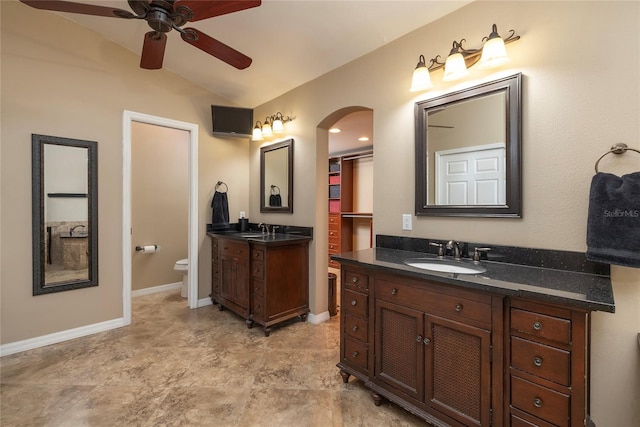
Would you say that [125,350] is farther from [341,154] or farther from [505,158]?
[341,154]

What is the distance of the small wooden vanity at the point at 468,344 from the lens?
1120mm

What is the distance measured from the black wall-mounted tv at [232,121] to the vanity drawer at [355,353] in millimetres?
2839

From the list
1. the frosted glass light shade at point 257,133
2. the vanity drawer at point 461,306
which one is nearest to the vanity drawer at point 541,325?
the vanity drawer at point 461,306

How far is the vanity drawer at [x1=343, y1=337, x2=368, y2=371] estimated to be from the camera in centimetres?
184

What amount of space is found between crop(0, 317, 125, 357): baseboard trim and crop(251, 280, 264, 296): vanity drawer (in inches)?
55.6

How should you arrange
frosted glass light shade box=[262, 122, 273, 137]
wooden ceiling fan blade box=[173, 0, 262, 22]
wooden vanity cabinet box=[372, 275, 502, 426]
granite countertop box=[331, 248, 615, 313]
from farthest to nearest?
frosted glass light shade box=[262, 122, 273, 137] < wooden ceiling fan blade box=[173, 0, 262, 22] < wooden vanity cabinet box=[372, 275, 502, 426] < granite countertop box=[331, 248, 615, 313]

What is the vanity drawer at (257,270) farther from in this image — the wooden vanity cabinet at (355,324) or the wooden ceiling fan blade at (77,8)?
the wooden ceiling fan blade at (77,8)

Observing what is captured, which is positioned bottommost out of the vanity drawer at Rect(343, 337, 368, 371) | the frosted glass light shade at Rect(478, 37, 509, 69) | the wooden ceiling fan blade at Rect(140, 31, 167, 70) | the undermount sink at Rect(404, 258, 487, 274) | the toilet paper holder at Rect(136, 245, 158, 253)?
the vanity drawer at Rect(343, 337, 368, 371)

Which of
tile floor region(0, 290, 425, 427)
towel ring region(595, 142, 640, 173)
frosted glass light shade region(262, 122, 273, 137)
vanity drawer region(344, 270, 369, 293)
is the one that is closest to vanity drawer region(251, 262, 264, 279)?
tile floor region(0, 290, 425, 427)

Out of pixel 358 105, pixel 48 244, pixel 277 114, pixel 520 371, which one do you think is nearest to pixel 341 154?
pixel 277 114

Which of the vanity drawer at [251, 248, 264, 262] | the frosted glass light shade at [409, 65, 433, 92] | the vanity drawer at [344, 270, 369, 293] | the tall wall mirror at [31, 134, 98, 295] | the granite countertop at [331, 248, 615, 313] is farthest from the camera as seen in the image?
the vanity drawer at [251, 248, 264, 262]

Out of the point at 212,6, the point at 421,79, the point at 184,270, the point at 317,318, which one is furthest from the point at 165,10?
the point at 184,270

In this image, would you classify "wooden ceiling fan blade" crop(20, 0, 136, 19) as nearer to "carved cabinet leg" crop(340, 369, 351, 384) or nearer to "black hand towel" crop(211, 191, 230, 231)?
"black hand towel" crop(211, 191, 230, 231)

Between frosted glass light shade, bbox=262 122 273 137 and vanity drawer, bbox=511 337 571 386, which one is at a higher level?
frosted glass light shade, bbox=262 122 273 137
